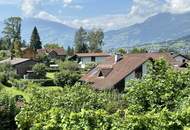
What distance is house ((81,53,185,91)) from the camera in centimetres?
5081

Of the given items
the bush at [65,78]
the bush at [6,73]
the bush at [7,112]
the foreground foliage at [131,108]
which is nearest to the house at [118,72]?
the bush at [65,78]

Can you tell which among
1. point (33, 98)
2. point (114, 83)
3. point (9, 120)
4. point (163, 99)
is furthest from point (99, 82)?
point (163, 99)

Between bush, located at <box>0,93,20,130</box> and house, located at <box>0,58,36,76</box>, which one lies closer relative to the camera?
bush, located at <box>0,93,20,130</box>

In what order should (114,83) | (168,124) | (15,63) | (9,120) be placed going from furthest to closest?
1. (15,63)
2. (114,83)
3. (9,120)
4. (168,124)

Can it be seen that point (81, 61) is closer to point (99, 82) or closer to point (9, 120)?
point (99, 82)

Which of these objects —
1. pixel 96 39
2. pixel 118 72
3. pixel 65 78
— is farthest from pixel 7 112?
pixel 96 39

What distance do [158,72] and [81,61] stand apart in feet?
300

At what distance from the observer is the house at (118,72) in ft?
167

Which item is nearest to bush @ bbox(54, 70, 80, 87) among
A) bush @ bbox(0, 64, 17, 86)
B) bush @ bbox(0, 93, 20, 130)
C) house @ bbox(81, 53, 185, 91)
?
bush @ bbox(0, 64, 17, 86)

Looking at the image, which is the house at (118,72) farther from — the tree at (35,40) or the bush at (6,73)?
the tree at (35,40)

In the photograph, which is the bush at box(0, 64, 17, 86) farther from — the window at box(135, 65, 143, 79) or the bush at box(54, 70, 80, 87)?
the window at box(135, 65, 143, 79)

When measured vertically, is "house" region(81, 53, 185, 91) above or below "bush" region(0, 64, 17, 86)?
above

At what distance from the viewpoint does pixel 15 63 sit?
88.4m

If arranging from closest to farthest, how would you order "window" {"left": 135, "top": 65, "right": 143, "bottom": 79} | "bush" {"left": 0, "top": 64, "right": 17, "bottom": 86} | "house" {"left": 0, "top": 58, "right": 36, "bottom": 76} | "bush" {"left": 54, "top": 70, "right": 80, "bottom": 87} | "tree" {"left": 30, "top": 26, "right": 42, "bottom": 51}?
"window" {"left": 135, "top": 65, "right": 143, "bottom": 79}, "bush" {"left": 54, "top": 70, "right": 80, "bottom": 87}, "bush" {"left": 0, "top": 64, "right": 17, "bottom": 86}, "house" {"left": 0, "top": 58, "right": 36, "bottom": 76}, "tree" {"left": 30, "top": 26, "right": 42, "bottom": 51}
